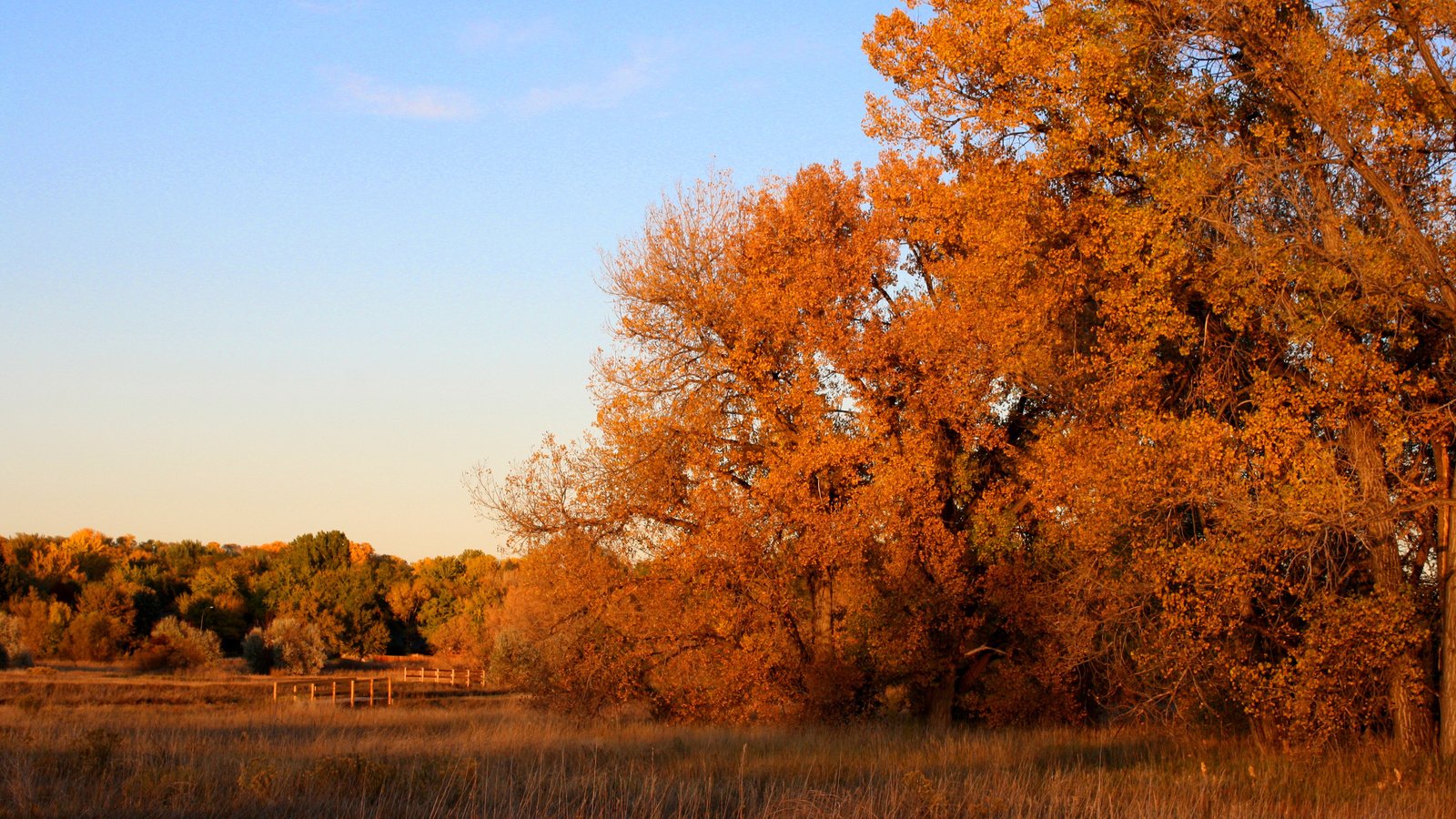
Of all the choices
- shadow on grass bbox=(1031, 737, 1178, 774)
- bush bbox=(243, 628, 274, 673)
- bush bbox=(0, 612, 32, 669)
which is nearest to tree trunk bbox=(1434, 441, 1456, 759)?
shadow on grass bbox=(1031, 737, 1178, 774)

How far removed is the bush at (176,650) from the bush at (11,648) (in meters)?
4.95

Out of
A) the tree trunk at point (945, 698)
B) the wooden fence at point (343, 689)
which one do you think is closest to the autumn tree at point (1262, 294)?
the tree trunk at point (945, 698)

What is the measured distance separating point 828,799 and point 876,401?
1255cm

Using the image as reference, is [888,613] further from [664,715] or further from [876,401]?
[664,715]

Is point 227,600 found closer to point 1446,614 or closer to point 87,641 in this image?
point 87,641

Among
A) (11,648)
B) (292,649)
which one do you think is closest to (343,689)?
(292,649)

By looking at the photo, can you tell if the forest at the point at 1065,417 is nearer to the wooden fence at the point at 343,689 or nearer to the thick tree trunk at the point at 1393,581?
the thick tree trunk at the point at 1393,581

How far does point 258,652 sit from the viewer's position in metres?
55.7

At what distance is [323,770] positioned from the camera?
9.60m

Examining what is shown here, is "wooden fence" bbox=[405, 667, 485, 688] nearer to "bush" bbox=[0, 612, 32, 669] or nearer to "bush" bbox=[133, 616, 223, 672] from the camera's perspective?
"bush" bbox=[133, 616, 223, 672]

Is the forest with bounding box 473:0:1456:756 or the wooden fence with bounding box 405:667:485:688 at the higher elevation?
the forest with bounding box 473:0:1456:756

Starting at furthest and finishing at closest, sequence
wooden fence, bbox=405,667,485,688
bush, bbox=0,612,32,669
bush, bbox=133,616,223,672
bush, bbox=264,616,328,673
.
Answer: bush, bbox=264,616,328,673
bush, bbox=133,616,223,672
wooden fence, bbox=405,667,485,688
bush, bbox=0,612,32,669

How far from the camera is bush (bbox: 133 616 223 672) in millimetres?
50688

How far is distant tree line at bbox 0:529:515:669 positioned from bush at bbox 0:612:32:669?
7cm
